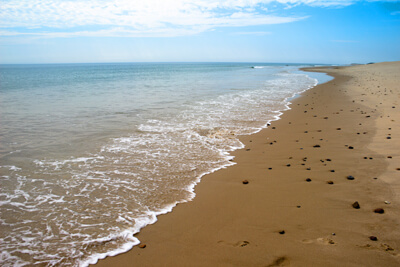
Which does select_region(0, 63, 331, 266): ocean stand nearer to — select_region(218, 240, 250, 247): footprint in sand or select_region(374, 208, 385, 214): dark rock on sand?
select_region(218, 240, 250, 247): footprint in sand

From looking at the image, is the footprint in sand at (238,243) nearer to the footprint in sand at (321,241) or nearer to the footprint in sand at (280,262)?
the footprint in sand at (280,262)

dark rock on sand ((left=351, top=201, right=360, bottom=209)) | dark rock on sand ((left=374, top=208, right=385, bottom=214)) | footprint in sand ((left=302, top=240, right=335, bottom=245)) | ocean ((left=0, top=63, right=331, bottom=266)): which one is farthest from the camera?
dark rock on sand ((left=351, top=201, right=360, bottom=209))

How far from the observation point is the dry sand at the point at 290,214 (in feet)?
11.1

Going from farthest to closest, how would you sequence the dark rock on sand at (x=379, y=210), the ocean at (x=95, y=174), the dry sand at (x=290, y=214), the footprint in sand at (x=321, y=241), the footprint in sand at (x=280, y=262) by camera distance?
the dark rock on sand at (x=379, y=210), the ocean at (x=95, y=174), the footprint in sand at (x=321, y=241), the dry sand at (x=290, y=214), the footprint in sand at (x=280, y=262)

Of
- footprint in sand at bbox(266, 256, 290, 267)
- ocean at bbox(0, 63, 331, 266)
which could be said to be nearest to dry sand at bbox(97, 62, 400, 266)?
footprint in sand at bbox(266, 256, 290, 267)

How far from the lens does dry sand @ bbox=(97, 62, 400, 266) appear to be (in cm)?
337

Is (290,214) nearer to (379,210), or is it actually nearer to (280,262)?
(280,262)

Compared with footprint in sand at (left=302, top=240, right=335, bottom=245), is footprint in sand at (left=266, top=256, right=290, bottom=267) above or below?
below

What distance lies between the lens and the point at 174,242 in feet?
12.3

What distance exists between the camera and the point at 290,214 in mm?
4309

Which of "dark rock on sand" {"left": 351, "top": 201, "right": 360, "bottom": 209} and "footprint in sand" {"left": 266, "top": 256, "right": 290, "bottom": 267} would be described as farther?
"dark rock on sand" {"left": 351, "top": 201, "right": 360, "bottom": 209}

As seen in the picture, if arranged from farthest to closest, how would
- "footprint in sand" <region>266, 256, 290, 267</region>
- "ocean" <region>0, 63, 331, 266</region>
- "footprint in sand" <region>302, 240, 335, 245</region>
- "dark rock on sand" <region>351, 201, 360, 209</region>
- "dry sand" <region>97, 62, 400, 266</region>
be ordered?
"dark rock on sand" <region>351, 201, 360, 209</region> → "ocean" <region>0, 63, 331, 266</region> → "footprint in sand" <region>302, 240, 335, 245</region> → "dry sand" <region>97, 62, 400, 266</region> → "footprint in sand" <region>266, 256, 290, 267</region>

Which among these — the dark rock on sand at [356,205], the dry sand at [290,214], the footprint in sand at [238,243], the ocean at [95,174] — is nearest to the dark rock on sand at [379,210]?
the dry sand at [290,214]

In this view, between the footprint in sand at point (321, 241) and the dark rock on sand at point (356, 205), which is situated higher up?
the dark rock on sand at point (356, 205)
